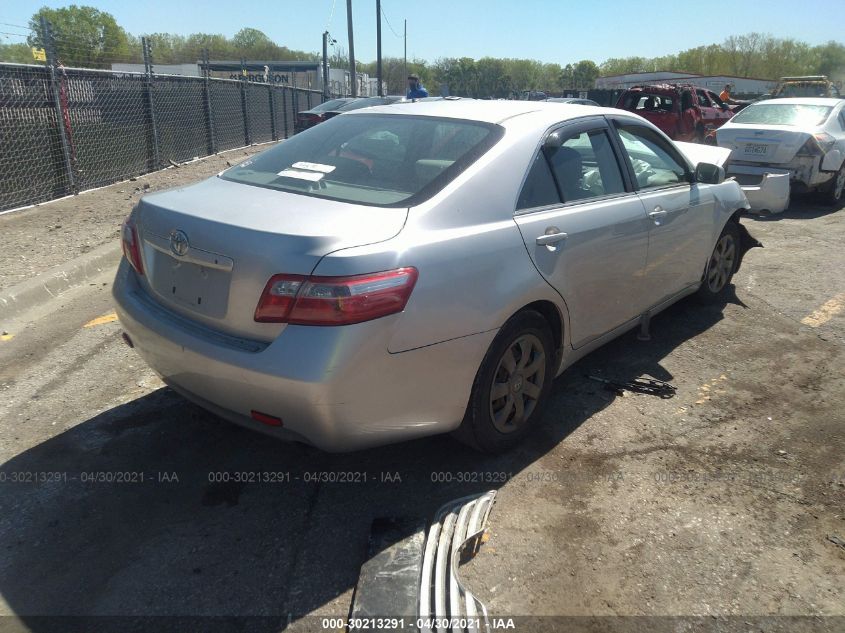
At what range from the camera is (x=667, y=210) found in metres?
4.28

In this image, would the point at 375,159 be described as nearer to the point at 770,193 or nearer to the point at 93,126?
the point at 770,193

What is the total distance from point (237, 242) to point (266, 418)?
69cm

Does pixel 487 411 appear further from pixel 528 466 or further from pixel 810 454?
pixel 810 454

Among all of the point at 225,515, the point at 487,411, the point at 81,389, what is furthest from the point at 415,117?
the point at 81,389

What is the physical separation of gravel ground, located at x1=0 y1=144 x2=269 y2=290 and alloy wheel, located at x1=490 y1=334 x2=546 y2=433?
4.14 m

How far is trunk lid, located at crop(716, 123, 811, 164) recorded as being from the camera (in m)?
9.86

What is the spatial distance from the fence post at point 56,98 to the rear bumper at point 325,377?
7.06 meters

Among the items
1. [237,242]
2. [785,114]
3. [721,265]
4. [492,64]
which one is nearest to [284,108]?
[785,114]

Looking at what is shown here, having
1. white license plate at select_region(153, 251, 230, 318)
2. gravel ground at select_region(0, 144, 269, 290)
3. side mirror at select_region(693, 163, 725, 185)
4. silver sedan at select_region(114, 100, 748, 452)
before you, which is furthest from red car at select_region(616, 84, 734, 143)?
white license plate at select_region(153, 251, 230, 318)

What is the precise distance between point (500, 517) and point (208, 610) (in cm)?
121

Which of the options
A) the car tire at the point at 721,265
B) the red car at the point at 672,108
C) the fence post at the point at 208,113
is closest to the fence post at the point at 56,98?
the fence post at the point at 208,113

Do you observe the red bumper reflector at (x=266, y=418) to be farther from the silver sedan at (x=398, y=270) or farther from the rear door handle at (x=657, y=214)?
the rear door handle at (x=657, y=214)

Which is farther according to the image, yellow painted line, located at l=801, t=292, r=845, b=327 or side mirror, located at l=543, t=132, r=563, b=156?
yellow painted line, located at l=801, t=292, r=845, b=327

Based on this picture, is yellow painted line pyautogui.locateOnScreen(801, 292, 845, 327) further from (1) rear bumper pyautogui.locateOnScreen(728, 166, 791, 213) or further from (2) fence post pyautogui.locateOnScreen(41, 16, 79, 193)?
(2) fence post pyautogui.locateOnScreen(41, 16, 79, 193)
